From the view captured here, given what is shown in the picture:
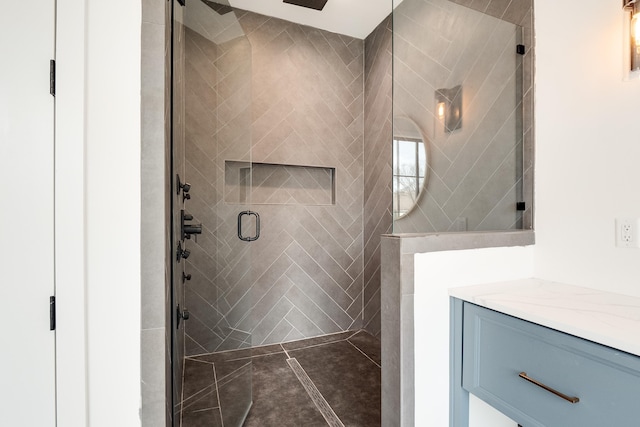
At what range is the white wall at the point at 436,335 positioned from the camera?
118 centimetres

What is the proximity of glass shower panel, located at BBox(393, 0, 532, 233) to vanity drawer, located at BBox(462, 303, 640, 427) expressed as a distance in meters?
0.59

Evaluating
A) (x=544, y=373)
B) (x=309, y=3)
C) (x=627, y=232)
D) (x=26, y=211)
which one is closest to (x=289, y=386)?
(x=544, y=373)

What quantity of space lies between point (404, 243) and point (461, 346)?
0.47m

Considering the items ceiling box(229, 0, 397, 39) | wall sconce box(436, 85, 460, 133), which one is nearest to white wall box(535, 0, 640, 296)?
wall sconce box(436, 85, 460, 133)

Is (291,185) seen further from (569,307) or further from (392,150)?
(569,307)

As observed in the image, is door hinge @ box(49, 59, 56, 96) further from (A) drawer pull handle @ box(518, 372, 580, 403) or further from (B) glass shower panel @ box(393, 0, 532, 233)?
(A) drawer pull handle @ box(518, 372, 580, 403)

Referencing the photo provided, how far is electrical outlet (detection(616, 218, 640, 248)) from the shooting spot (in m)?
1.17

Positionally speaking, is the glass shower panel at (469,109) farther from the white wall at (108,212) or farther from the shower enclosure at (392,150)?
the white wall at (108,212)

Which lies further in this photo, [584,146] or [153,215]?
[584,146]

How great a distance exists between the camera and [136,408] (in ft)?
2.73

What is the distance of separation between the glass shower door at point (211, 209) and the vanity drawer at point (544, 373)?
1053 mm

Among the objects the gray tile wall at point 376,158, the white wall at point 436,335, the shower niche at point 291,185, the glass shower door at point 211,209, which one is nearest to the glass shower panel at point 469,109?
the white wall at point 436,335

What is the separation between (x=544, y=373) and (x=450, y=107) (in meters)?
1.24

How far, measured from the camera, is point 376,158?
2.99 m
